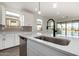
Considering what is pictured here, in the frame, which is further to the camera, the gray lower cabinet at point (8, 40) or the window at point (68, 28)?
the window at point (68, 28)

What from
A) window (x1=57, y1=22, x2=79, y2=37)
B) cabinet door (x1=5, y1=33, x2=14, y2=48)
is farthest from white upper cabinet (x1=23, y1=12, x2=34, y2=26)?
window (x1=57, y1=22, x2=79, y2=37)

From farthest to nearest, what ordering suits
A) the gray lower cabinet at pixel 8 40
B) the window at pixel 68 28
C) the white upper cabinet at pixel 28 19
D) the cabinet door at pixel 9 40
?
the window at pixel 68 28 < the white upper cabinet at pixel 28 19 < the cabinet door at pixel 9 40 < the gray lower cabinet at pixel 8 40

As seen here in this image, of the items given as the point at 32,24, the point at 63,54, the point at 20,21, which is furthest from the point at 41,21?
the point at 63,54

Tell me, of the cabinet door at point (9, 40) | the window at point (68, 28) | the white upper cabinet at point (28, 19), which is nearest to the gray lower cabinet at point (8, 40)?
the cabinet door at point (9, 40)

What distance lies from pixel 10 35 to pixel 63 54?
4510 millimetres

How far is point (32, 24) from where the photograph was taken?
749 cm

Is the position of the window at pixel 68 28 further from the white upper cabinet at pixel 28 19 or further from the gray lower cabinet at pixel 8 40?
the gray lower cabinet at pixel 8 40

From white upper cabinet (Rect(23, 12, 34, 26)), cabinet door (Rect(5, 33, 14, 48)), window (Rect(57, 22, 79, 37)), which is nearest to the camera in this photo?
cabinet door (Rect(5, 33, 14, 48))

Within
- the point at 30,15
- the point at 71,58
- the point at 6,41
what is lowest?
the point at 6,41

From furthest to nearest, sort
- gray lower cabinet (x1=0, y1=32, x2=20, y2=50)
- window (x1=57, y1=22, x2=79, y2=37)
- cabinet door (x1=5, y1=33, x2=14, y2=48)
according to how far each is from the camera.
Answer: window (x1=57, y1=22, x2=79, y2=37), cabinet door (x1=5, y1=33, x2=14, y2=48), gray lower cabinet (x1=0, y1=32, x2=20, y2=50)

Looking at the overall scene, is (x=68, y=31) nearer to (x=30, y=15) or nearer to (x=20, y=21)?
(x=30, y=15)

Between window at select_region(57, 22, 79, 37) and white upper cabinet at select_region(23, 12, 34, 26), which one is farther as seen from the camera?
window at select_region(57, 22, 79, 37)

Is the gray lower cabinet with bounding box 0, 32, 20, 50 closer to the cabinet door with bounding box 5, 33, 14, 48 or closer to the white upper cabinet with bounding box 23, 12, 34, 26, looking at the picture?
the cabinet door with bounding box 5, 33, 14, 48

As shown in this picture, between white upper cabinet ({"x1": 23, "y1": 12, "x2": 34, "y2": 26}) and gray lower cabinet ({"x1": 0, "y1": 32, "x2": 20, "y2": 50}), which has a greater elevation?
white upper cabinet ({"x1": 23, "y1": 12, "x2": 34, "y2": 26})
